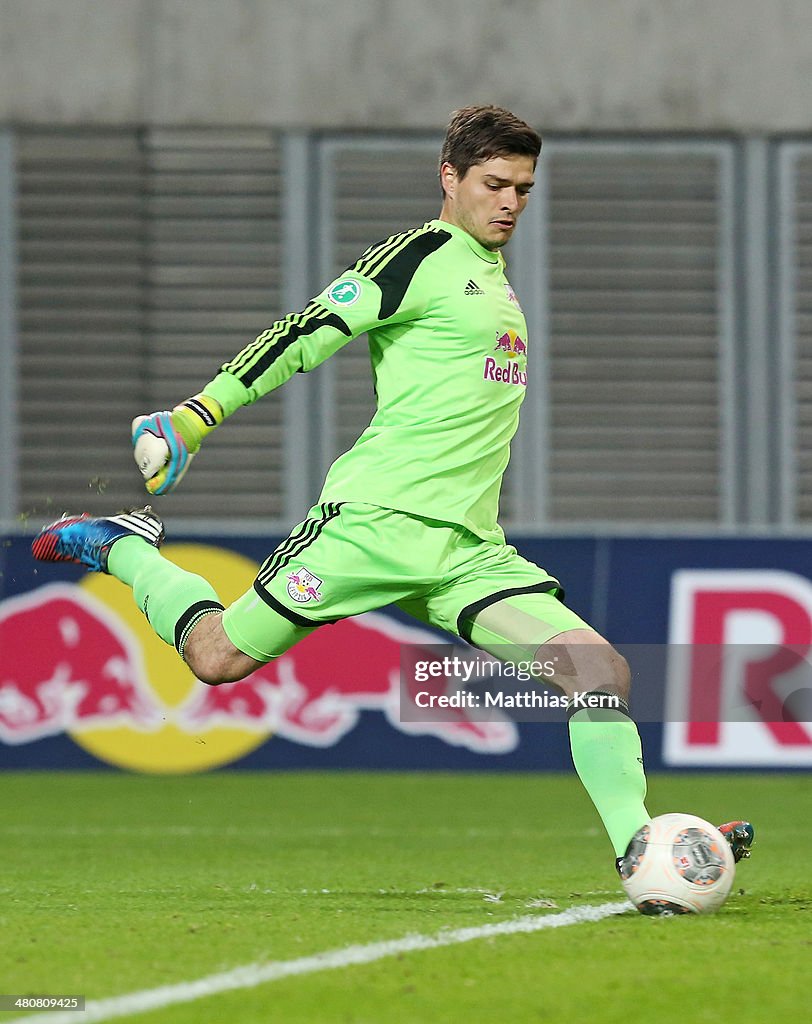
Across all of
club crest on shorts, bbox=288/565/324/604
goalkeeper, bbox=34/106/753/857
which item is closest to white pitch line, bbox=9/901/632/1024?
goalkeeper, bbox=34/106/753/857

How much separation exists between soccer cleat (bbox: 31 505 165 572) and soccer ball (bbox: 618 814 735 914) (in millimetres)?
1676

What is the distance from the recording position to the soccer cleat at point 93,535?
5.22m

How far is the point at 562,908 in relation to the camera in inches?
182

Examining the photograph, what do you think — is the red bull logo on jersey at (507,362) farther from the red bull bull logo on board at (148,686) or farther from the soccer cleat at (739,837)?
the red bull bull logo on board at (148,686)

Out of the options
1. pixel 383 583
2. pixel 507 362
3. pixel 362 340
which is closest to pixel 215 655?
pixel 383 583

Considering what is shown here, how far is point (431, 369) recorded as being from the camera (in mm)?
4762

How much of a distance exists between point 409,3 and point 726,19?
2.15 m

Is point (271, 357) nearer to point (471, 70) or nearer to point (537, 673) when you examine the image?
point (537, 673)

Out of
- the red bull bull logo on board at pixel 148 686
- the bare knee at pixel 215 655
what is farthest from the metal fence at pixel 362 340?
the bare knee at pixel 215 655

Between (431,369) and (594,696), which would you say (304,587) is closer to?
(431,369)

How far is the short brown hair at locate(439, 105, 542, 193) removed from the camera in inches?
187

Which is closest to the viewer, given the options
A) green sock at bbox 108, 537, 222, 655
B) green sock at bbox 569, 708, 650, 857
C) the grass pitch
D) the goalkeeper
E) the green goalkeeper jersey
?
the grass pitch

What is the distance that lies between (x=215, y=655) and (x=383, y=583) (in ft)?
1.61

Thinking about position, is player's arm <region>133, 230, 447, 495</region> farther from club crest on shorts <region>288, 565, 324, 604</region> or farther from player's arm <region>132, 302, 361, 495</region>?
club crest on shorts <region>288, 565, 324, 604</region>
